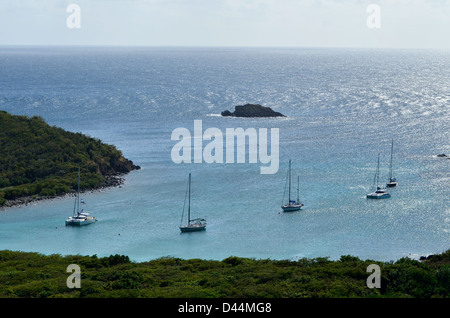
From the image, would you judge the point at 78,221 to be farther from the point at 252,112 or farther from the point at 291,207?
the point at 252,112

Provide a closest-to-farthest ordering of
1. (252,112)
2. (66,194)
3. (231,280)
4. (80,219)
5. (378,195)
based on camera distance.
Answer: (231,280), (80,219), (378,195), (66,194), (252,112)

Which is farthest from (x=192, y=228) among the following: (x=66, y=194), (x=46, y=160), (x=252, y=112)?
(x=252, y=112)

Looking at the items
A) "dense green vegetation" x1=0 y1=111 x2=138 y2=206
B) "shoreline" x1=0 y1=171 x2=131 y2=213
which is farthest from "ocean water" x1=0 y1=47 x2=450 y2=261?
"dense green vegetation" x1=0 y1=111 x2=138 y2=206

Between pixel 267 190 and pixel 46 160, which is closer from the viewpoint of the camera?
pixel 267 190

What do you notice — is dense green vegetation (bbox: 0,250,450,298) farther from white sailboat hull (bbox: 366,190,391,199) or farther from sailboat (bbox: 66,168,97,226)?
white sailboat hull (bbox: 366,190,391,199)
